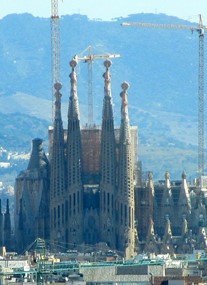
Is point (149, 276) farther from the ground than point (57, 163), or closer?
closer

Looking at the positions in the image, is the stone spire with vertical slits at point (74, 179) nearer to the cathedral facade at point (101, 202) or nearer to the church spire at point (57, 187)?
the cathedral facade at point (101, 202)

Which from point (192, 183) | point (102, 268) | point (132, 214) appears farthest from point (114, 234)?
point (102, 268)

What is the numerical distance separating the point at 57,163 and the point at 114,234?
597 centimetres

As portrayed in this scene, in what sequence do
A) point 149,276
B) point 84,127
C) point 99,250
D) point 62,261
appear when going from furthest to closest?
point 84,127 < point 99,250 < point 62,261 < point 149,276

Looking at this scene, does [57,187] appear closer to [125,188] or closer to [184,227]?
[125,188]

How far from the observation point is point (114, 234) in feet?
594

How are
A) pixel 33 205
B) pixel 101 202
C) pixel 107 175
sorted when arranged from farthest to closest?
pixel 33 205, pixel 101 202, pixel 107 175

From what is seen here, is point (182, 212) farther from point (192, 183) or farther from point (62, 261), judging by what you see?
point (62, 261)

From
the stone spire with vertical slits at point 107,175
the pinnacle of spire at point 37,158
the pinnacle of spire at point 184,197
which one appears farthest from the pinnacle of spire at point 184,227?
the pinnacle of spire at point 37,158

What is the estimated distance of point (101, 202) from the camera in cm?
18188

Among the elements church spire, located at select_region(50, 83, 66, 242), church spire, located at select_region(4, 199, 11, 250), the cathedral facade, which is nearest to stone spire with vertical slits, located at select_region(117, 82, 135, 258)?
the cathedral facade

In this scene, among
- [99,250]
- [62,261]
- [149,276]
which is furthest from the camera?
[99,250]

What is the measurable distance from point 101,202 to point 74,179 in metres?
2.32

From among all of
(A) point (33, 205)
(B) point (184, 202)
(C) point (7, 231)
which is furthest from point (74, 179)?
(B) point (184, 202)
